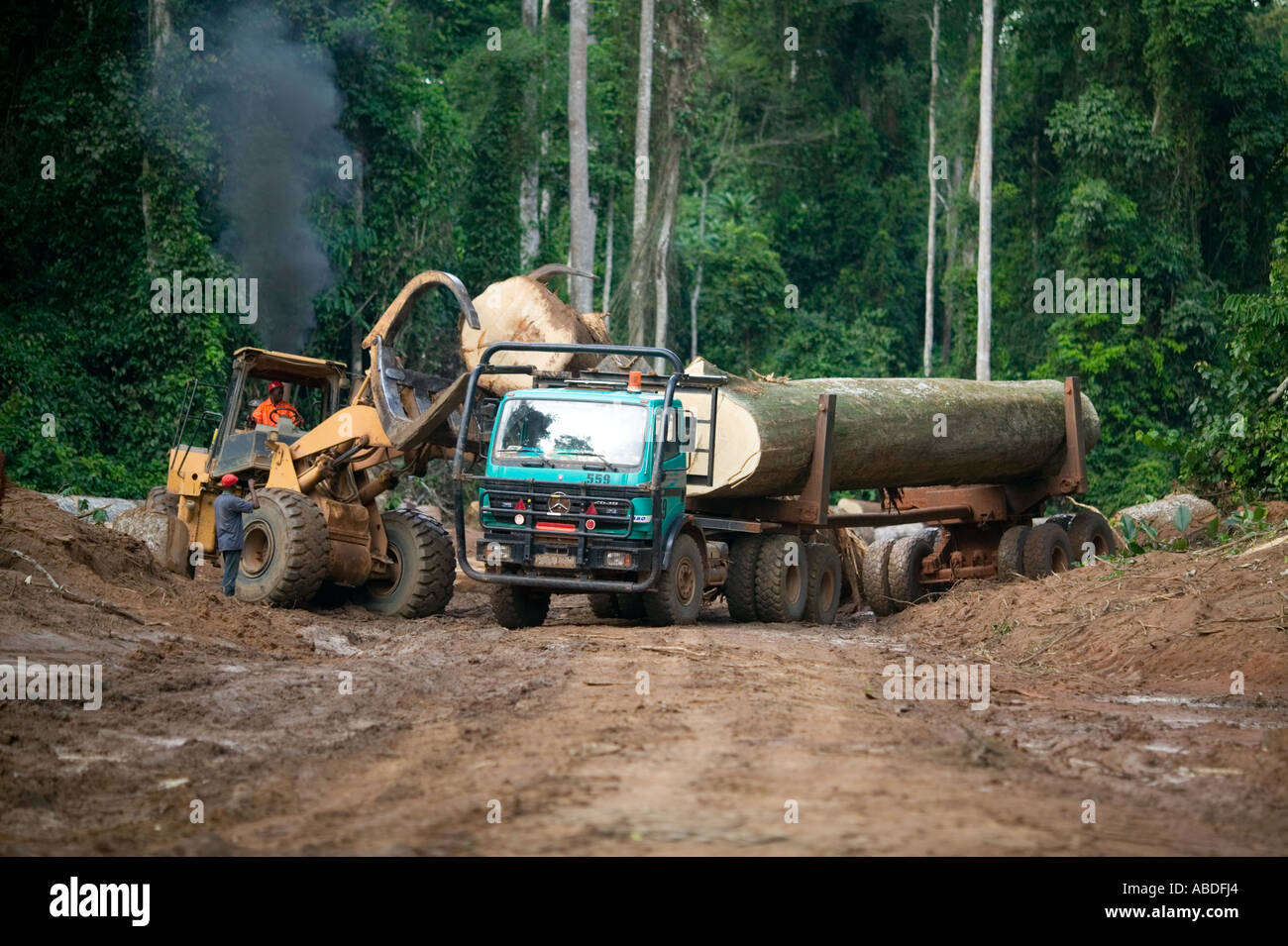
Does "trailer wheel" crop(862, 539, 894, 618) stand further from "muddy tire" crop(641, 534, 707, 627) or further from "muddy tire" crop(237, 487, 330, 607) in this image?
"muddy tire" crop(237, 487, 330, 607)

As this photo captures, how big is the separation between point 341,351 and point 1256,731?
24.5 m

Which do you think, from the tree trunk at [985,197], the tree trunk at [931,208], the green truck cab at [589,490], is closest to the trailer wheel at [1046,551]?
the green truck cab at [589,490]

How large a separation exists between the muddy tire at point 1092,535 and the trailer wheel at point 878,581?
2884 millimetres

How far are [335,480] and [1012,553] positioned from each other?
8.50 metres

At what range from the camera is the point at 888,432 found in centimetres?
1753

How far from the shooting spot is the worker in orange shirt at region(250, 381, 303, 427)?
17469mm

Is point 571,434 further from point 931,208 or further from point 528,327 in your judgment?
point 931,208

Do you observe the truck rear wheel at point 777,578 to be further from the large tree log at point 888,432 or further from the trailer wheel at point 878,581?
the trailer wheel at point 878,581

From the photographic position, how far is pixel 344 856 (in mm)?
6008

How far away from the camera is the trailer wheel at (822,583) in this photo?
17297 mm

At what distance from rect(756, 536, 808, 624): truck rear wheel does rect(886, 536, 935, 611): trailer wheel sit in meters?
2.46

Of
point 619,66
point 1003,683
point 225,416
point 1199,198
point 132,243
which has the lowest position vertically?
point 1003,683
